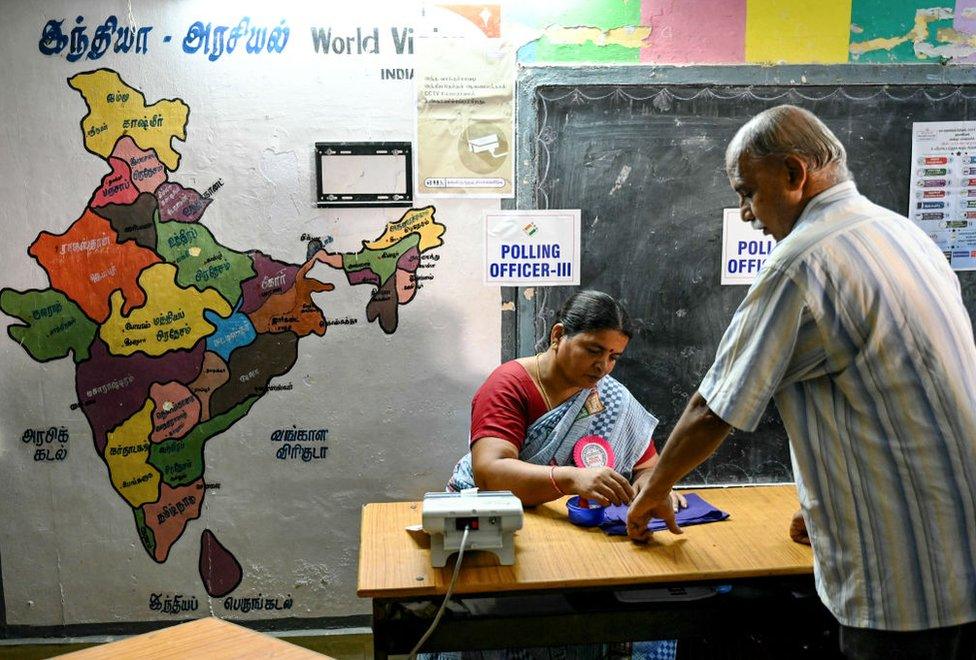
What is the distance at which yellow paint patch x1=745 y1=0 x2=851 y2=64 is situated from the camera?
2.73 meters

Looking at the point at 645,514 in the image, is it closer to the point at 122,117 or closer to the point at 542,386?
the point at 542,386

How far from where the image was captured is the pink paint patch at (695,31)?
2699 millimetres

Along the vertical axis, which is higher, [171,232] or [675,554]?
[171,232]

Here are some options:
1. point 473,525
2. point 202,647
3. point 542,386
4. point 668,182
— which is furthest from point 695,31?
point 202,647

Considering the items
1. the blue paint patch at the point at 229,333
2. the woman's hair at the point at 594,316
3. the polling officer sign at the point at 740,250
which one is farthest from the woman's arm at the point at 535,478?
the polling officer sign at the point at 740,250

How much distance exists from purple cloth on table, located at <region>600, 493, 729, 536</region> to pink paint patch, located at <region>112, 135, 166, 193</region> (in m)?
1.73

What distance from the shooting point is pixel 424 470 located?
283cm

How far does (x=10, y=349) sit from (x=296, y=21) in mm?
1394

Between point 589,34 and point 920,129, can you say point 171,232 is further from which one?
point 920,129

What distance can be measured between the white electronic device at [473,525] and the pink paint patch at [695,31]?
1.60m

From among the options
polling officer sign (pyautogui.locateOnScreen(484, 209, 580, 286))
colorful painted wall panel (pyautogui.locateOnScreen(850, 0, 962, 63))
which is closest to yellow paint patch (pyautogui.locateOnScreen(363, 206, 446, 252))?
polling officer sign (pyautogui.locateOnScreen(484, 209, 580, 286))

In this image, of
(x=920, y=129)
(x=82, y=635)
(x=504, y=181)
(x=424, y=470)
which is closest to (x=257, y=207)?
(x=504, y=181)

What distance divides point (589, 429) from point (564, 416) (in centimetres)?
9

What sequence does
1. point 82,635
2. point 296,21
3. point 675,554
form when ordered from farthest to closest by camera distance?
point 82,635 → point 296,21 → point 675,554
